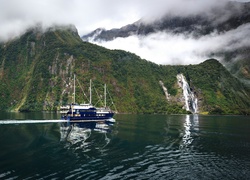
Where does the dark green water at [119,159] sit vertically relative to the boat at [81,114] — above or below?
below

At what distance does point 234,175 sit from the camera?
142ft

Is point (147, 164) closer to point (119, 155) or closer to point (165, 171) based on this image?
point (165, 171)

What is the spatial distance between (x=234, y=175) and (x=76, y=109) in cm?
8821

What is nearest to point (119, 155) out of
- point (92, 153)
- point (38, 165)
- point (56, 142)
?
point (92, 153)

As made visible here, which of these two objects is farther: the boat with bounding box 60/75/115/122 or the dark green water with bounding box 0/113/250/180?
the boat with bounding box 60/75/115/122

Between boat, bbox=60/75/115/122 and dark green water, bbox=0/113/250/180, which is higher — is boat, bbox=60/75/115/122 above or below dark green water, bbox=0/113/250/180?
above

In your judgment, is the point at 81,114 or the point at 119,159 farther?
the point at 81,114

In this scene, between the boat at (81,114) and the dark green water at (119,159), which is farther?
the boat at (81,114)

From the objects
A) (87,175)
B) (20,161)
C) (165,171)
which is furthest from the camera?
(20,161)

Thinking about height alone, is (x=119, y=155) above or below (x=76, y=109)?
below

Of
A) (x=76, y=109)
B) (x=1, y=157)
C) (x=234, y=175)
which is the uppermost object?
(x=76, y=109)

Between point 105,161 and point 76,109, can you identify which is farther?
point 76,109

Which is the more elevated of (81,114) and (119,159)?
(81,114)

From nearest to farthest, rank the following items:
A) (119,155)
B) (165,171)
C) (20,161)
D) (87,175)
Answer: (87,175) → (165,171) → (20,161) → (119,155)
